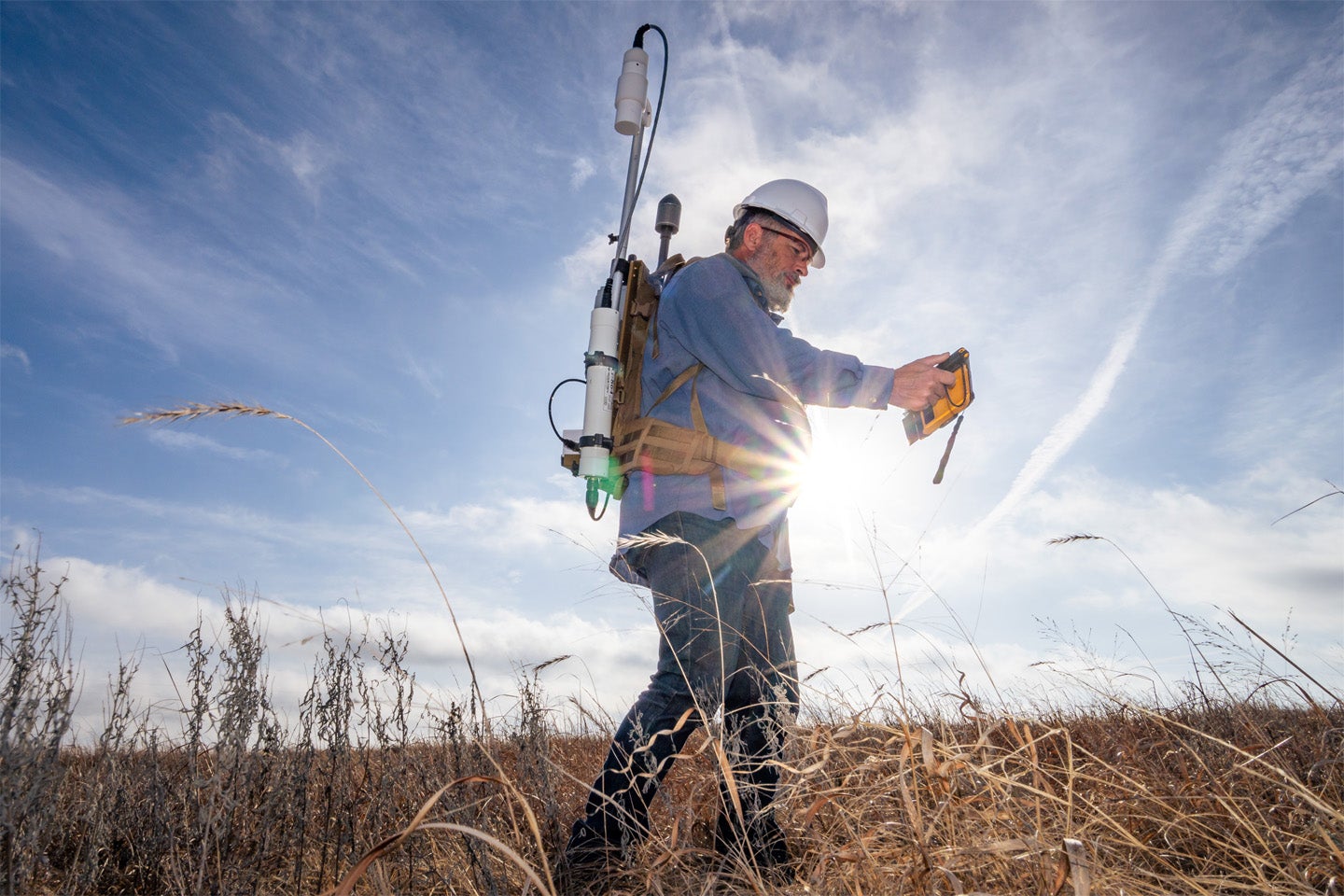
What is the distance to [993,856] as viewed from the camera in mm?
1752

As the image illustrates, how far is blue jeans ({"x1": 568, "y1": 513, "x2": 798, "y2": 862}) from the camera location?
2.60 m

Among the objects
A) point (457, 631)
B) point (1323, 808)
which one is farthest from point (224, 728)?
point (1323, 808)

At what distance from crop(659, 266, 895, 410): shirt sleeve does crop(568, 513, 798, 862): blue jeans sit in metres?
0.60

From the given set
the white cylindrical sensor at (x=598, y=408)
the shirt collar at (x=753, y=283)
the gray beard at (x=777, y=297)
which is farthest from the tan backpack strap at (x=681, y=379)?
the gray beard at (x=777, y=297)

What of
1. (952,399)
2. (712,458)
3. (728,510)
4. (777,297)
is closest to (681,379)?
(712,458)

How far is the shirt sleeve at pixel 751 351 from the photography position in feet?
10.1

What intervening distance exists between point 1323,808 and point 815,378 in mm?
2044

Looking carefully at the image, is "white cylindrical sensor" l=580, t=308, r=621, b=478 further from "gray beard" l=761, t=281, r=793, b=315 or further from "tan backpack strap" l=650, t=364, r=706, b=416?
"gray beard" l=761, t=281, r=793, b=315

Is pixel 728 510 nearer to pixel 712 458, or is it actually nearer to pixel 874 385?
pixel 712 458

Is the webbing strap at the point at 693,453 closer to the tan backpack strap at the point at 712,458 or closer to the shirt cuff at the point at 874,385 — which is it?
the tan backpack strap at the point at 712,458

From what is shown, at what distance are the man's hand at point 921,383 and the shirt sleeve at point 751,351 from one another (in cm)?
5

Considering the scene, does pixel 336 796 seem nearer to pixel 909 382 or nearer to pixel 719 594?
pixel 719 594

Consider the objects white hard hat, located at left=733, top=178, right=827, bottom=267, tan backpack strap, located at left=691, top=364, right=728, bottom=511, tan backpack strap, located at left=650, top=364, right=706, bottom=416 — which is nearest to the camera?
tan backpack strap, located at left=691, top=364, right=728, bottom=511

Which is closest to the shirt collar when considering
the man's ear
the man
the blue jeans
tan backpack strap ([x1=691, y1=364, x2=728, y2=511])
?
the man
